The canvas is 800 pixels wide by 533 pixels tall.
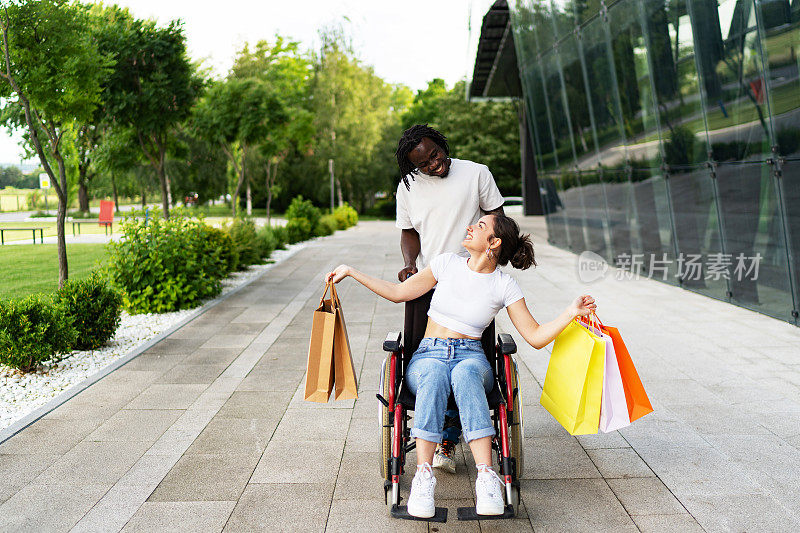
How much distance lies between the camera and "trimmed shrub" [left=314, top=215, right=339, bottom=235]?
23394 millimetres

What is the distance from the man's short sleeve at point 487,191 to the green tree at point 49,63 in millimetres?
5536

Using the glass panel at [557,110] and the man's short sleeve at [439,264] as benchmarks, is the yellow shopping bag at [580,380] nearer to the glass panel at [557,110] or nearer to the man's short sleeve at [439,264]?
the man's short sleeve at [439,264]

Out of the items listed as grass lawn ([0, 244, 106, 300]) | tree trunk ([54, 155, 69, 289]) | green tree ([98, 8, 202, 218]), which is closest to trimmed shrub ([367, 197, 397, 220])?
green tree ([98, 8, 202, 218])

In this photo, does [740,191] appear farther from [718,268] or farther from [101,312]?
[101,312]

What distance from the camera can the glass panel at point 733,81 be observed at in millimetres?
8047

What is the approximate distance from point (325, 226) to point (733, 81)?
17195 millimetres

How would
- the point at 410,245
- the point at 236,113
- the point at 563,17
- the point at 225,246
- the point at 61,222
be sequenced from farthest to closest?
1. the point at 236,113
2. the point at 563,17
3. the point at 225,246
4. the point at 61,222
5. the point at 410,245

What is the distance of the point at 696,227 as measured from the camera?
398 inches

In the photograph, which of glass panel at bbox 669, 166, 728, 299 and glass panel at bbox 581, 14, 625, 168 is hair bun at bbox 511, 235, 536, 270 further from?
glass panel at bbox 581, 14, 625, 168

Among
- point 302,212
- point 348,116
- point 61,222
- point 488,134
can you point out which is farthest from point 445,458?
point 488,134

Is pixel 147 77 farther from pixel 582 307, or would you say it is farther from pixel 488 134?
pixel 488 134

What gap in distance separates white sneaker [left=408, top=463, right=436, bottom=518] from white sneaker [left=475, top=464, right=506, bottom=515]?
0.63 ft

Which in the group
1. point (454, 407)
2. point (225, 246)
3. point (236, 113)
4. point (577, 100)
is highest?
point (236, 113)

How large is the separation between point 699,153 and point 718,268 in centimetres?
154
